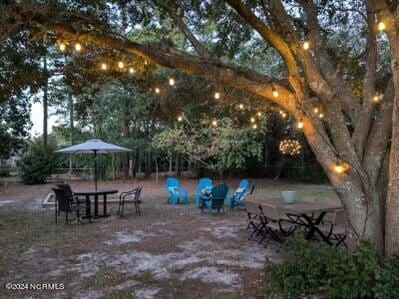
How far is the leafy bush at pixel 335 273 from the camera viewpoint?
2.89 m

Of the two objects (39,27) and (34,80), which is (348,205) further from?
(34,80)

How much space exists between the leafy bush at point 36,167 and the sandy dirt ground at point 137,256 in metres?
8.52

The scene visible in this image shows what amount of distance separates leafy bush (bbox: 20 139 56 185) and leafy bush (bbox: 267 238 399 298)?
1483 cm

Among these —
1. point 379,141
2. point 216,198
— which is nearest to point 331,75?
point 379,141

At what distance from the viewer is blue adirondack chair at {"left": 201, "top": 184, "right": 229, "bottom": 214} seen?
813 cm

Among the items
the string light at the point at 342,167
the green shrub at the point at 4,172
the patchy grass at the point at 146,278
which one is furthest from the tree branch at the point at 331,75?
the green shrub at the point at 4,172

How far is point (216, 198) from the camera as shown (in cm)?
820

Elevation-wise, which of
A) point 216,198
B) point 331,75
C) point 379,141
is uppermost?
point 331,75

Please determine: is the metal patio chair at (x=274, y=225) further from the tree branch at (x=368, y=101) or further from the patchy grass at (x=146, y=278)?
the patchy grass at (x=146, y=278)

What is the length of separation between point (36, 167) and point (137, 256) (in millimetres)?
13012

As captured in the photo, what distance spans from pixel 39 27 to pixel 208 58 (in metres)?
2.09

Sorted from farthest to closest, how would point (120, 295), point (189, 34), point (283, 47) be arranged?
1. point (189, 34)
2. point (283, 47)
3. point (120, 295)

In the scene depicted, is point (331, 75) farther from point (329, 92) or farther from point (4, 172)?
point (4, 172)

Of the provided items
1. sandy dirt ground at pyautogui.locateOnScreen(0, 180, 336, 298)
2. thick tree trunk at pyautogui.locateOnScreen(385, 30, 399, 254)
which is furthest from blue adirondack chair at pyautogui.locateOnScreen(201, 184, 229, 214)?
thick tree trunk at pyautogui.locateOnScreen(385, 30, 399, 254)
